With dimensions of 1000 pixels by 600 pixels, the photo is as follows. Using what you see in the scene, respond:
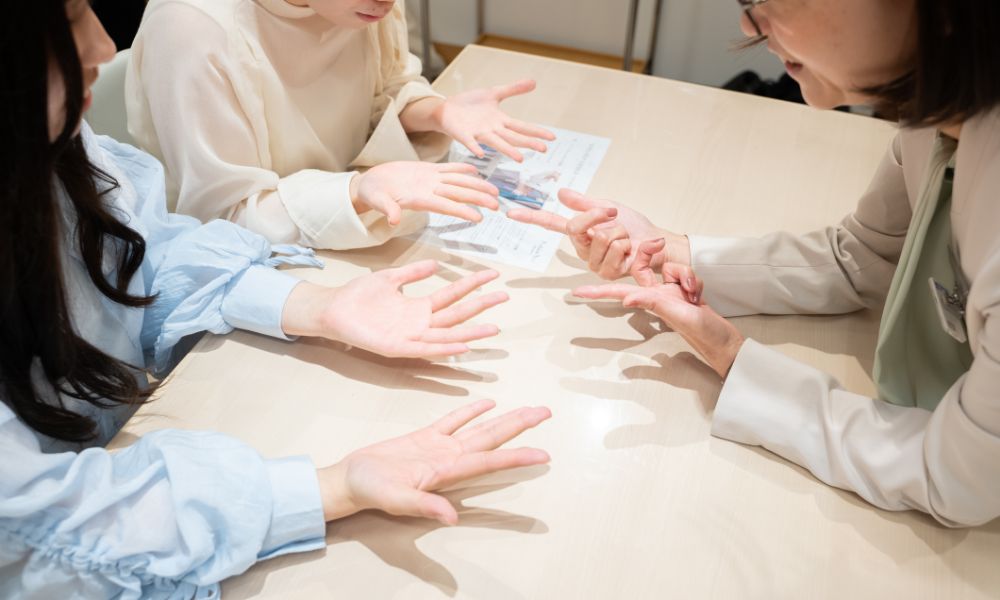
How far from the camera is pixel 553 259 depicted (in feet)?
3.72

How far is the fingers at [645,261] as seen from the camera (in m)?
1.05

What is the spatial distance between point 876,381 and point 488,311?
1.56 feet

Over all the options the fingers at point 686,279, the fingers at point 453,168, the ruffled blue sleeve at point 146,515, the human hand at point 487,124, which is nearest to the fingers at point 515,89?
the human hand at point 487,124

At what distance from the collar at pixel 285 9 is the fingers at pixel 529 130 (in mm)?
356

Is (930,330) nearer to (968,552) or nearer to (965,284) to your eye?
(965,284)

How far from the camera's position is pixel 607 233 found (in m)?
1.03

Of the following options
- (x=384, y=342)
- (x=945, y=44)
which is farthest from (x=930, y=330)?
(x=384, y=342)

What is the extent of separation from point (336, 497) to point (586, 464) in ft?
0.87

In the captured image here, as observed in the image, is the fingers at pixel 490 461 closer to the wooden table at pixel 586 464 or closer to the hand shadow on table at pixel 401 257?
the wooden table at pixel 586 464

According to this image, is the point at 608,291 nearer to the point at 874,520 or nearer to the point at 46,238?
the point at 874,520

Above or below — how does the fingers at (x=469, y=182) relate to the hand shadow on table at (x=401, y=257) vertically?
above

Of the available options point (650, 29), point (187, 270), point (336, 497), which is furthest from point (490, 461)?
point (650, 29)

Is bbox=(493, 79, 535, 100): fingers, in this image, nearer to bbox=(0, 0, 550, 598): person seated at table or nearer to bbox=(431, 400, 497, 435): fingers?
bbox=(0, 0, 550, 598): person seated at table

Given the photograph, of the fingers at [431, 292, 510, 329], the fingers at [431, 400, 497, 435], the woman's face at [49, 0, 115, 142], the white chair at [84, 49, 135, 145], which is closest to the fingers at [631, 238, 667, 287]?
the fingers at [431, 292, 510, 329]
